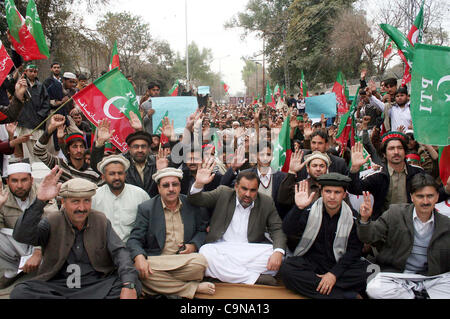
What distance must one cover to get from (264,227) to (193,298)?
1073 mm

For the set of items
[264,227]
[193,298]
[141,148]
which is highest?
[141,148]

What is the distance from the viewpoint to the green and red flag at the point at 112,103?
4.99 m

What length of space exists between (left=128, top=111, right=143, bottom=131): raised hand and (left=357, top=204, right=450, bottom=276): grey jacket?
308cm

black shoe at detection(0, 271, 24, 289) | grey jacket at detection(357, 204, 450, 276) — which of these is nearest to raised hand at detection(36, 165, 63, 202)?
black shoe at detection(0, 271, 24, 289)

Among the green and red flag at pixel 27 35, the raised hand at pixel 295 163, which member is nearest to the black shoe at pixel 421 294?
the raised hand at pixel 295 163

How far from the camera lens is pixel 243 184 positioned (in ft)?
13.1

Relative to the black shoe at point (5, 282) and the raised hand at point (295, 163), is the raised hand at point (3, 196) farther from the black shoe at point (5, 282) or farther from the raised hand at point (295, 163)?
the raised hand at point (295, 163)

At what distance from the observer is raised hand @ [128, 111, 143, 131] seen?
5.09 m

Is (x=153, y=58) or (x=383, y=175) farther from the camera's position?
(x=153, y=58)
